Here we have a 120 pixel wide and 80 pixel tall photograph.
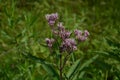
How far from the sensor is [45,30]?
4660 mm

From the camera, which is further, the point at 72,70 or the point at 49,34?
the point at 49,34

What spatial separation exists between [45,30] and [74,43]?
6.98ft

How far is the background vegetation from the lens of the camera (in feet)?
10.2

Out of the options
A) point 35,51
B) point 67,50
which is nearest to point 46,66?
point 67,50

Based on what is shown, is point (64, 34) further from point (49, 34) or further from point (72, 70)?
point (49, 34)

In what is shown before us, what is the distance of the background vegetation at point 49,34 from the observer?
311cm

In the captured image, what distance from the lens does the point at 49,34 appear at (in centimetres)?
322

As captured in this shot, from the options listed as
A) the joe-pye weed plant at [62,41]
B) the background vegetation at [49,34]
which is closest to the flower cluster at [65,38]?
the joe-pye weed plant at [62,41]

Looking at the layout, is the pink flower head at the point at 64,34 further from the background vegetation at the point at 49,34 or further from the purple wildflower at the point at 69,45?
the background vegetation at the point at 49,34

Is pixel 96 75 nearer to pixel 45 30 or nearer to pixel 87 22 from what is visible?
pixel 45 30

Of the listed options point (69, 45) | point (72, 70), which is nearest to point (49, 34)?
point (72, 70)

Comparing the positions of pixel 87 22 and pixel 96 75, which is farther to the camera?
pixel 87 22

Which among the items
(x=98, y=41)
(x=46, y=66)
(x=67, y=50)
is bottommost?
(x=98, y=41)

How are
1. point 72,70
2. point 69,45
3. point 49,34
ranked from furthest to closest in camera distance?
point 49,34
point 72,70
point 69,45
